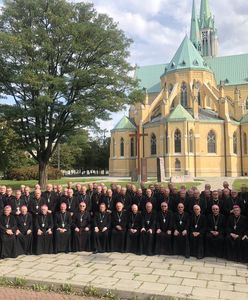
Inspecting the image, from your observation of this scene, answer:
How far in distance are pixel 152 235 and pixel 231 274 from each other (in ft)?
8.63

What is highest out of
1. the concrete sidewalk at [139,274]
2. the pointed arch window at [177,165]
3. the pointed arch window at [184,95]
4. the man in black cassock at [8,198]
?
the pointed arch window at [184,95]

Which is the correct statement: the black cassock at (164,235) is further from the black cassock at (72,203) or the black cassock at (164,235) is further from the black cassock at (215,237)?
the black cassock at (72,203)

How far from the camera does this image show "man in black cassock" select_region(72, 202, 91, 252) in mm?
10352

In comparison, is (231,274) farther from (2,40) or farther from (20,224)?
(2,40)

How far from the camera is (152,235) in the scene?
1012 centimetres

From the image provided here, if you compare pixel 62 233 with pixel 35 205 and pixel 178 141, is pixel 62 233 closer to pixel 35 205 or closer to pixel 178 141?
pixel 35 205

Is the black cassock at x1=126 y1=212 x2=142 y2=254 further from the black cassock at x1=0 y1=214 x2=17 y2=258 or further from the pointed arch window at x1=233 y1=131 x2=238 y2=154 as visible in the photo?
the pointed arch window at x1=233 y1=131 x2=238 y2=154

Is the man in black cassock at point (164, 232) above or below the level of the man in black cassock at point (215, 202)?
below

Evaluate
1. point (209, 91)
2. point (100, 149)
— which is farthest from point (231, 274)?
point (100, 149)

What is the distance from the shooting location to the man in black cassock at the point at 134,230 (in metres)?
10.2

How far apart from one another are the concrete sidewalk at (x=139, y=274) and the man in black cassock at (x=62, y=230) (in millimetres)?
340

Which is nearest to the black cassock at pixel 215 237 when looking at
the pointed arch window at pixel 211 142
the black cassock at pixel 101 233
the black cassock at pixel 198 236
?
the black cassock at pixel 198 236

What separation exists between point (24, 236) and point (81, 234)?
152 cm

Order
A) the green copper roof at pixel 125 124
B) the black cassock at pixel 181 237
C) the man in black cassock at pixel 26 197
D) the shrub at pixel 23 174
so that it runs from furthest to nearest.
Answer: the green copper roof at pixel 125 124, the shrub at pixel 23 174, the man in black cassock at pixel 26 197, the black cassock at pixel 181 237
